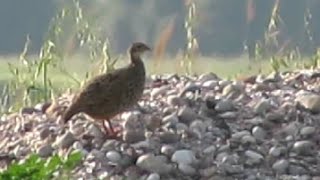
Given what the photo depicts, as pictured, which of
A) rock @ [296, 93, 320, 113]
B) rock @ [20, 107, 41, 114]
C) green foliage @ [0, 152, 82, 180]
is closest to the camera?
green foliage @ [0, 152, 82, 180]

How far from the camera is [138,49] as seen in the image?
911cm

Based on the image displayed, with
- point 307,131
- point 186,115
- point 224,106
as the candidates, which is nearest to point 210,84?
point 224,106

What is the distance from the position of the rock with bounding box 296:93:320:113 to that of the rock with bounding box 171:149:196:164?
89 cm

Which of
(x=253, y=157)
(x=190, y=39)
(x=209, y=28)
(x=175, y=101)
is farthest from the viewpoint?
(x=209, y=28)

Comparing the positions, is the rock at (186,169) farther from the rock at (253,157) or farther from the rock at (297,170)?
the rock at (297,170)

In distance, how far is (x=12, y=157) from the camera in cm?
823

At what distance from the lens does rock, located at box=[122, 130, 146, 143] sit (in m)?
8.11

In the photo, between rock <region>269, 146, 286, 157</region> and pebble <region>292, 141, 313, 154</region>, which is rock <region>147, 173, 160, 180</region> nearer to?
rock <region>269, 146, 286, 157</region>

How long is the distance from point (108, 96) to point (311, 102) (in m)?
1.18

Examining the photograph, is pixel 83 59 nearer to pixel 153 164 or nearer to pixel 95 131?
pixel 95 131

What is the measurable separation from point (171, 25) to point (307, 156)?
7.31 feet

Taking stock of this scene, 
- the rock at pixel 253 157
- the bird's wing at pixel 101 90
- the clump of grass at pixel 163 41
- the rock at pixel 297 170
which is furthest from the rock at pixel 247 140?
the clump of grass at pixel 163 41

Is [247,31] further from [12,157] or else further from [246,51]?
[12,157]

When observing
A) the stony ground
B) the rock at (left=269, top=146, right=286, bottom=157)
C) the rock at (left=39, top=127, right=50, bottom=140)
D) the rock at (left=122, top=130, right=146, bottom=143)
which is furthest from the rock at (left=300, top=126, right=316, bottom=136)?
the rock at (left=39, top=127, right=50, bottom=140)
